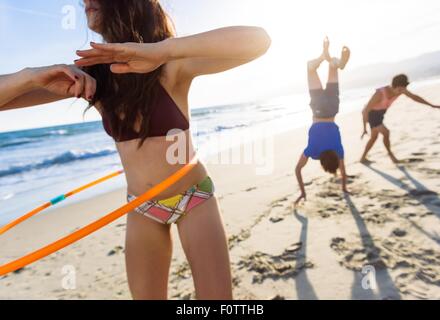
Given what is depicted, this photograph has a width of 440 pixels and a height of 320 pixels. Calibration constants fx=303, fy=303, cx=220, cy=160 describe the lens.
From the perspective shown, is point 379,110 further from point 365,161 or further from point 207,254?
point 207,254

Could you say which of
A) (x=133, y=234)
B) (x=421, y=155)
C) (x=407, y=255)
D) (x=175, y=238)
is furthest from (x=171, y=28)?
(x=421, y=155)

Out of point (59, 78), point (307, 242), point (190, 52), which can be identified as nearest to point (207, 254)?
point (190, 52)

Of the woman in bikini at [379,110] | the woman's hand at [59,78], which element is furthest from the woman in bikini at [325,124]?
the woman's hand at [59,78]

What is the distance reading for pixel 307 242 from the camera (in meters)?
3.78

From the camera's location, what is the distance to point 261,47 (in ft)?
4.58

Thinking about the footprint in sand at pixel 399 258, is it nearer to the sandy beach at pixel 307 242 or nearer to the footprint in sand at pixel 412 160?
the sandy beach at pixel 307 242

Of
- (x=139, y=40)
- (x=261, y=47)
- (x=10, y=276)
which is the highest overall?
(x=139, y=40)

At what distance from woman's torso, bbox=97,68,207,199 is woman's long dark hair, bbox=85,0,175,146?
0.28 feet

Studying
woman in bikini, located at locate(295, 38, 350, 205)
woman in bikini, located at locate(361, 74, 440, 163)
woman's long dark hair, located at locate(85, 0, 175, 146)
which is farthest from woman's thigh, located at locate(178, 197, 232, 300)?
woman in bikini, located at locate(361, 74, 440, 163)

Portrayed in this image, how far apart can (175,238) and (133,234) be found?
303 cm

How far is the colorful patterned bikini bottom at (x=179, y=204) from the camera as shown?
5.75ft

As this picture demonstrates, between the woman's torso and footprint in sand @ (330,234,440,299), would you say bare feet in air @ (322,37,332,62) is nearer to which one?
footprint in sand @ (330,234,440,299)

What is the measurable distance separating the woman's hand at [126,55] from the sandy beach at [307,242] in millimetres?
2570
